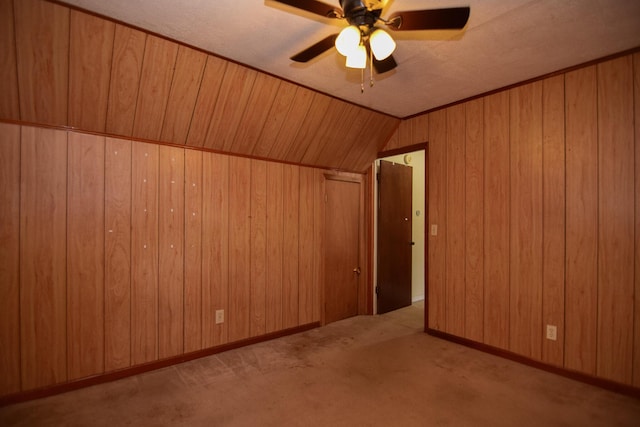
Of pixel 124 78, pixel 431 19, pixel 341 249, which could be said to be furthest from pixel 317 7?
pixel 341 249

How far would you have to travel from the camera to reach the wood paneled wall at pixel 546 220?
2334mm

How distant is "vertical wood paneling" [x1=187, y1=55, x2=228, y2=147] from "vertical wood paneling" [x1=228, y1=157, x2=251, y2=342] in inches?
15.9

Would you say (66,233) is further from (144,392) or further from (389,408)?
(389,408)

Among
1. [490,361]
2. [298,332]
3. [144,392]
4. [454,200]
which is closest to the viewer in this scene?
[144,392]

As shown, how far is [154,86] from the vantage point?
2.33 m

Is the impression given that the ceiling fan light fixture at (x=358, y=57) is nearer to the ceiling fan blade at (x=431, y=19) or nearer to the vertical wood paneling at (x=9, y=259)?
the ceiling fan blade at (x=431, y=19)

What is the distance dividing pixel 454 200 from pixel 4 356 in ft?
12.8

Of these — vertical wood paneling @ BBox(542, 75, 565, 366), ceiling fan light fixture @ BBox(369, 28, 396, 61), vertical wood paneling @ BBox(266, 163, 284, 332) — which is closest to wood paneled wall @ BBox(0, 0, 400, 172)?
vertical wood paneling @ BBox(266, 163, 284, 332)

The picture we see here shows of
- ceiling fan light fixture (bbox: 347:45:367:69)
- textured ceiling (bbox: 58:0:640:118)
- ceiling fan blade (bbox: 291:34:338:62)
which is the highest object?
textured ceiling (bbox: 58:0:640:118)

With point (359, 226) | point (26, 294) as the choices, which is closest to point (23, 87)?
point (26, 294)

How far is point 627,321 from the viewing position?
2295 millimetres

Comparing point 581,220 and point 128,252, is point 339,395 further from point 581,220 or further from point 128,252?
point 581,220

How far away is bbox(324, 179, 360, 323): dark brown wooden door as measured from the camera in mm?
3869

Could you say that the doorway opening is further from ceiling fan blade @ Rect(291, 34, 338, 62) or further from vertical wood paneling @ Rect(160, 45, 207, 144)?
vertical wood paneling @ Rect(160, 45, 207, 144)
